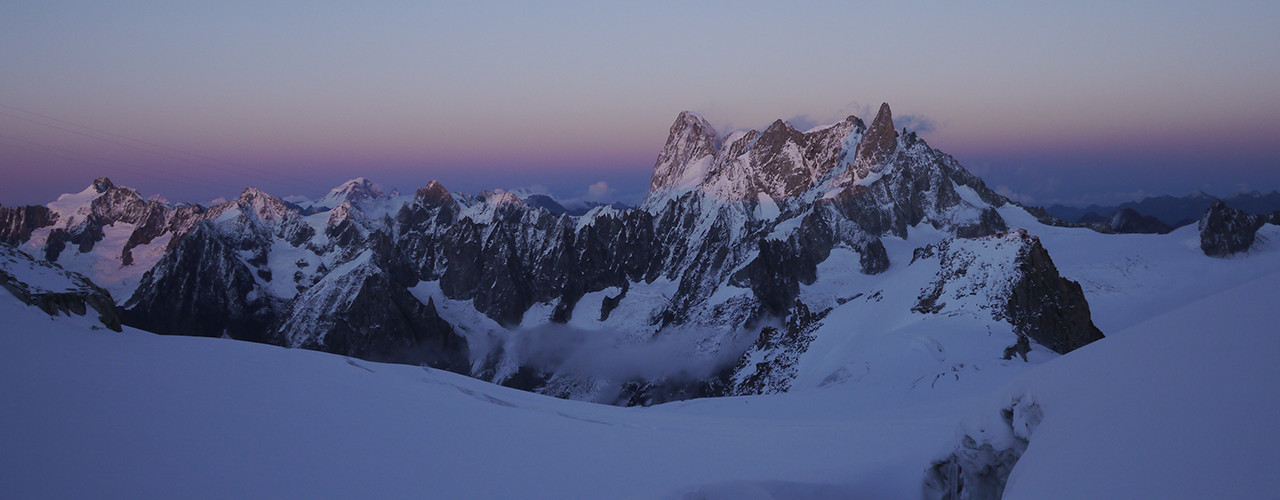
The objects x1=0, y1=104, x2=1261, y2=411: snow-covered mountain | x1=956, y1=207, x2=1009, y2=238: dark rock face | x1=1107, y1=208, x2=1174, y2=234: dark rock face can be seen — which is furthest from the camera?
x1=1107, y1=208, x2=1174, y2=234: dark rock face

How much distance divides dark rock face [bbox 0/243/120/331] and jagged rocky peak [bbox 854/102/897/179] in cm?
13168

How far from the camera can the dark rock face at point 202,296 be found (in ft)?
459

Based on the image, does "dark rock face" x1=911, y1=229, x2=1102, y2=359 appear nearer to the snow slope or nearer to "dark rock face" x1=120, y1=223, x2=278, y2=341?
the snow slope

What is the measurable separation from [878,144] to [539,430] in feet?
446

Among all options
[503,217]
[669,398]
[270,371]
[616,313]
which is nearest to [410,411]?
[270,371]

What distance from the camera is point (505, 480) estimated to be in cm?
1091

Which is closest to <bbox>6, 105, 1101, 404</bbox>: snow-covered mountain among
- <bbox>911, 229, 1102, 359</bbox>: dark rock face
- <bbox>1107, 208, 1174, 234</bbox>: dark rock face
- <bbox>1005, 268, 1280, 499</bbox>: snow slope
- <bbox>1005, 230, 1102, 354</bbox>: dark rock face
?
<bbox>911, 229, 1102, 359</bbox>: dark rock face

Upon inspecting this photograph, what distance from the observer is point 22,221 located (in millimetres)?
164500

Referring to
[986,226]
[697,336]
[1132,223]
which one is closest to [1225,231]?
[986,226]

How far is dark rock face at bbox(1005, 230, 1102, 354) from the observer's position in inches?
1601

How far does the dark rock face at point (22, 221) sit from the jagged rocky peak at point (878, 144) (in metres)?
216

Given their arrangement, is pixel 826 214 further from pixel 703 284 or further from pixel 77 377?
pixel 77 377

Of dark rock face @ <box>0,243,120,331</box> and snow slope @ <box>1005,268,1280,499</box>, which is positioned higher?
snow slope @ <box>1005,268,1280,499</box>

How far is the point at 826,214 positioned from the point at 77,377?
116412 mm
